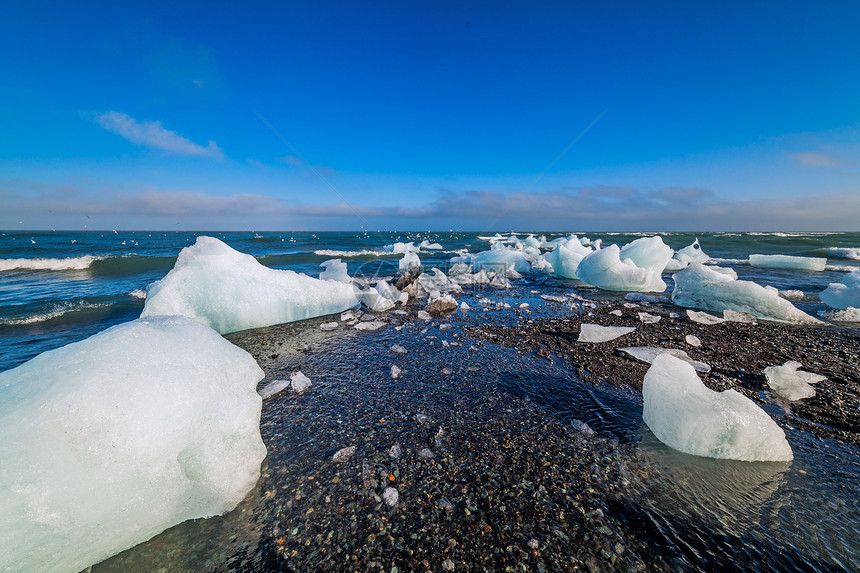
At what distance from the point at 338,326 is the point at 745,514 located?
5584 mm

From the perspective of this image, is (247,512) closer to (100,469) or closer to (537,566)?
(100,469)

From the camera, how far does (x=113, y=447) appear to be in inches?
74.0

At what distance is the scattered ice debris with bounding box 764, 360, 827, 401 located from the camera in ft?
11.1

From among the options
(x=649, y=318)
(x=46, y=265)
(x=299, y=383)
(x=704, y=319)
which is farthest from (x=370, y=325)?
(x=46, y=265)

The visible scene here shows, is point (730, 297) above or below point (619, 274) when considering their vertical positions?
below

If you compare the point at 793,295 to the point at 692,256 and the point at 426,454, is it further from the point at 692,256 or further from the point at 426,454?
the point at 426,454

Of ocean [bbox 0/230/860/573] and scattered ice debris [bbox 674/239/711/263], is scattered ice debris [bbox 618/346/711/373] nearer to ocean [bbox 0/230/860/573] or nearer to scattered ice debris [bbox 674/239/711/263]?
ocean [bbox 0/230/860/573]

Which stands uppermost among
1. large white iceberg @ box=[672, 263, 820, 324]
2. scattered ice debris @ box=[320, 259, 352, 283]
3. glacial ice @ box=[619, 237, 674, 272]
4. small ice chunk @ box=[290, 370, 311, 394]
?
glacial ice @ box=[619, 237, 674, 272]

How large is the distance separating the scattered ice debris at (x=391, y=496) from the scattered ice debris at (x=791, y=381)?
432 cm

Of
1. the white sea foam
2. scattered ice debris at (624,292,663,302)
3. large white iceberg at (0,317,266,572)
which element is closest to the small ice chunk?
large white iceberg at (0,317,266,572)

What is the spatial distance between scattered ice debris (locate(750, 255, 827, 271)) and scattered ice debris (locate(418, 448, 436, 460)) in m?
21.0

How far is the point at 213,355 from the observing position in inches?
105

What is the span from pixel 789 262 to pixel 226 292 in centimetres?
2320

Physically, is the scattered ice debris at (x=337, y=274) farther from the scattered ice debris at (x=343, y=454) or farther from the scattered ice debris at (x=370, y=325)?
the scattered ice debris at (x=343, y=454)
